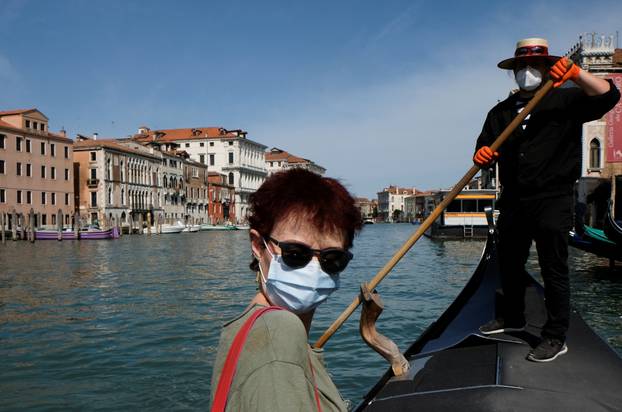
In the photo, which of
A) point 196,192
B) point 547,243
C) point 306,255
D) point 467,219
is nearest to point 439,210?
point 547,243

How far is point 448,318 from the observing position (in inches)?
A: 99.4

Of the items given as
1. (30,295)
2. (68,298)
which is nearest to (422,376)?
(68,298)

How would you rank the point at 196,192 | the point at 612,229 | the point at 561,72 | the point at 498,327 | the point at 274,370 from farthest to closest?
1. the point at 196,192
2. the point at 612,229
3. the point at 498,327
4. the point at 561,72
5. the point at 274,370

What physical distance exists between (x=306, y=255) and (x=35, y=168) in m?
30.0

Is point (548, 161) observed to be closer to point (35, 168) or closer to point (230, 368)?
point (230, 368)

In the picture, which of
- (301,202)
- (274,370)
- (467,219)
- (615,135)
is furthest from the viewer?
(615,135)

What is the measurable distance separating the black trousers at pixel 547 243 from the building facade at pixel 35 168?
27.4 metres

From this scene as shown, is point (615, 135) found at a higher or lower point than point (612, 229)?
higher

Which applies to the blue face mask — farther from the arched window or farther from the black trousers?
the arched window

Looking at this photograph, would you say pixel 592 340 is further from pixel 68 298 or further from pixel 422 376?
pixel 68 298

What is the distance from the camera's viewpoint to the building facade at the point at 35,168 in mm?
26156

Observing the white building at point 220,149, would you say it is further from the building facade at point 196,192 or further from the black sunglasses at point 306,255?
the black sunglasses at point 306,255

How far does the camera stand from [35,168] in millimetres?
27875

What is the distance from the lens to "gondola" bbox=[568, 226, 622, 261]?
26.2ft
